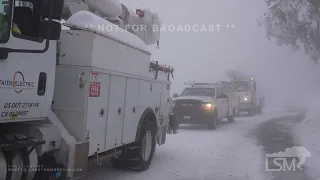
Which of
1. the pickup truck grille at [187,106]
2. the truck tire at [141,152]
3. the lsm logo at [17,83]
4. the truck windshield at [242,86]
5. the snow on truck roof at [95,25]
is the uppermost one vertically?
the truck windshield at [242,86]

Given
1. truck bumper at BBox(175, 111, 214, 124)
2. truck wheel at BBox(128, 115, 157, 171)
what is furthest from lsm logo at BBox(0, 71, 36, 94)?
truck bumper at BBox(175, 111, 214, 124)

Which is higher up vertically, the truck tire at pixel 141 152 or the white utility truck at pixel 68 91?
the white utility truck at pixel 68 91

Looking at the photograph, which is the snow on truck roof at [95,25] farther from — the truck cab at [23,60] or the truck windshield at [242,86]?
the truck windshield at [242,86]

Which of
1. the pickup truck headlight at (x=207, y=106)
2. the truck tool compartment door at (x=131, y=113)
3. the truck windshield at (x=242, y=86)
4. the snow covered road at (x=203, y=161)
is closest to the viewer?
the truck tool compartment door at (x=131, y=113)

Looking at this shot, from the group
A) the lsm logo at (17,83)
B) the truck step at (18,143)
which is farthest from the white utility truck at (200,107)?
the lsm logo at (17,83)

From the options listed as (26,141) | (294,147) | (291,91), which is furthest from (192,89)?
(291,91)

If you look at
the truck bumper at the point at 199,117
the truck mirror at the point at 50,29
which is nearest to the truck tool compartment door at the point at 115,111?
the truck mirror at the point at 50,29

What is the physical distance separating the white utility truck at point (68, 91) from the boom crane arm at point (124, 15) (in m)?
0.03

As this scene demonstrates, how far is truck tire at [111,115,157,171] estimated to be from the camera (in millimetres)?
7121

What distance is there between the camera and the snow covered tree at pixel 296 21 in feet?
70.1

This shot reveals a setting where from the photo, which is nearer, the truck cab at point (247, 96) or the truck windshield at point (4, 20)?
the truck windshield at point (4, 20)

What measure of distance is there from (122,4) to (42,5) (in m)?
4.76

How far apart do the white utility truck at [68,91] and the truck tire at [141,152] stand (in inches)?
0.9

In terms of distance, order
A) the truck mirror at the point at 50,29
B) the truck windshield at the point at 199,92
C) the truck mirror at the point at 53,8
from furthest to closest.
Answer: the truck windshield at the point at 199,92 → the truck mirror at the point at 50,29 → the truck mirror at the point at 53,8
